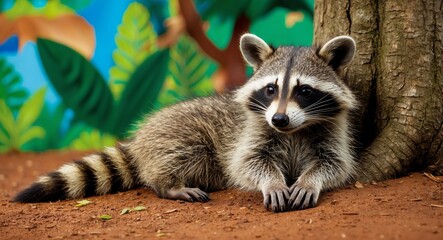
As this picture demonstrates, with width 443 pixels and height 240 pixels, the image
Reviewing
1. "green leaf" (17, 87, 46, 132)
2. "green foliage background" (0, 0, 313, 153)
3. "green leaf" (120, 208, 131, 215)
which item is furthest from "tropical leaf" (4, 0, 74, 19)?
"green leaf" (120, 208, 131, 215)

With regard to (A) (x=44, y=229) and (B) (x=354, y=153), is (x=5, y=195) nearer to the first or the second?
(A) (x=44, y=229)

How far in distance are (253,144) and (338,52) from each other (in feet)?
2.68

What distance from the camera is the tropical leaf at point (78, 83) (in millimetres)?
7109

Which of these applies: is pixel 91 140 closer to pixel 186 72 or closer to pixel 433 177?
pixel 186 72

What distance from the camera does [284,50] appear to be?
14.0ft

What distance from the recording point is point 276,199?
3.72m

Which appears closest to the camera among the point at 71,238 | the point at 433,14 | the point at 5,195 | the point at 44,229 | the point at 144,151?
the point at 71,238

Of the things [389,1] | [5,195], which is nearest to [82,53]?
[5,195]

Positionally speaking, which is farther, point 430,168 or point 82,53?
point 82,53

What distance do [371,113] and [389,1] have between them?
76 cm

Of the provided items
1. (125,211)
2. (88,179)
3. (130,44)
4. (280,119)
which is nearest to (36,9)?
(130,44)

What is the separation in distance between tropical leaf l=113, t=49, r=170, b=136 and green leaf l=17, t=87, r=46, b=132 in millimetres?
852

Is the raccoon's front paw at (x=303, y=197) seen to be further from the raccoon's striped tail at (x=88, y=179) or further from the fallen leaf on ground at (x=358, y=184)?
the raccoon's striped tail at (x=88, y=179)

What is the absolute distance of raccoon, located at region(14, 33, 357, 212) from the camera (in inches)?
155
